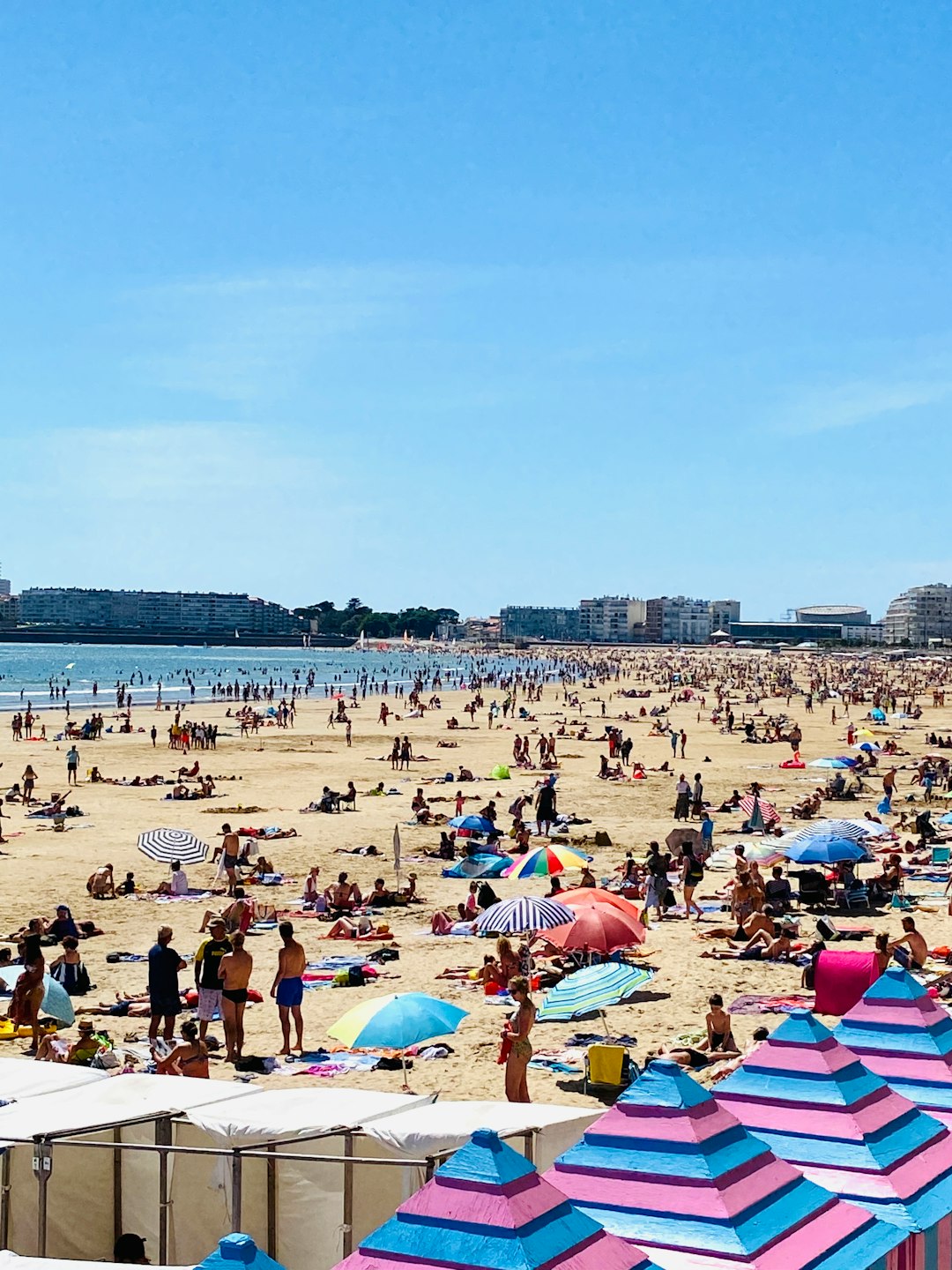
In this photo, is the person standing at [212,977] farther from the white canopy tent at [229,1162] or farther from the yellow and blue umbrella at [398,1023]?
the white canopy tent at [229,1162]

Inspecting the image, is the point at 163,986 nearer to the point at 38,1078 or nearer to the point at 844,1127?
the point at 38,1078

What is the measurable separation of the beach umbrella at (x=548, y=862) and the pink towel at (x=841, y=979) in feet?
19.1

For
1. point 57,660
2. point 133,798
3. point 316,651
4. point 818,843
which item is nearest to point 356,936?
point 818,843

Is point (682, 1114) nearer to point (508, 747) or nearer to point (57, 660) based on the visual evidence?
point (508, 747)

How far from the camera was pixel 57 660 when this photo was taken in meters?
138

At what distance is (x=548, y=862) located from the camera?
18984 millimetres

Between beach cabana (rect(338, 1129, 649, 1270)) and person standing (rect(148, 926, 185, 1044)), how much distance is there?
26.8ft

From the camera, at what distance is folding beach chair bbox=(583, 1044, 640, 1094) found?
1127 cm

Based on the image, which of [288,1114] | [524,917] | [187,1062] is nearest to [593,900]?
[524,917]

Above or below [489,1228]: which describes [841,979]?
below

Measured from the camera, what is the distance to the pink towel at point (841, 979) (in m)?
13.1

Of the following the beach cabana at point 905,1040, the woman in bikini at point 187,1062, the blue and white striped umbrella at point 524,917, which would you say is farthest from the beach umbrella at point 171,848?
the beach cabana at point 905,1040

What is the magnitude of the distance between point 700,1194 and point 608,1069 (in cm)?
640

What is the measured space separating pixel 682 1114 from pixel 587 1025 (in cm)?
841
